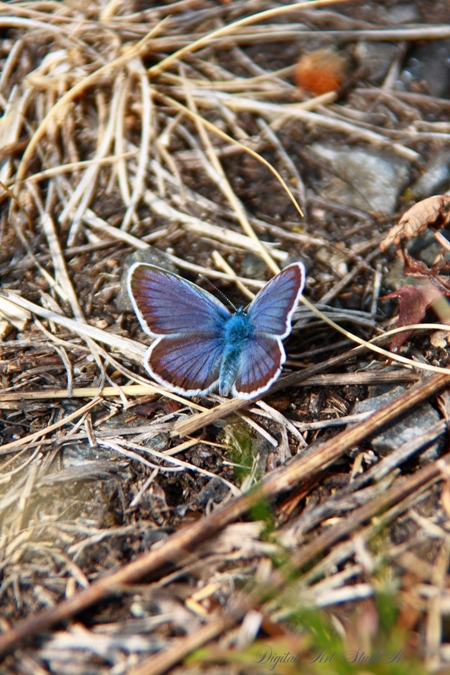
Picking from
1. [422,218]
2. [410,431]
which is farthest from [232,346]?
[422,218]

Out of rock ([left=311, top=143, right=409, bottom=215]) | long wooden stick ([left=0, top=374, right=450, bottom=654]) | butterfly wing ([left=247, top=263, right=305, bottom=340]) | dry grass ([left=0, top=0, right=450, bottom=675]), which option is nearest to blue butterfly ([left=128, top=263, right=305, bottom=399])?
butterfly wing ([left=247, top=263, right=305, bottom=340])

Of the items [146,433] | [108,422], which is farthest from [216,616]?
[108,422]

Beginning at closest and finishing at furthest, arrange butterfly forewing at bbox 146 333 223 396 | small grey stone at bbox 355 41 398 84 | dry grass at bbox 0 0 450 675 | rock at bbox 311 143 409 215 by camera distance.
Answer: dry grass at bbox 0 0 450 675 → butterfly forewing at bbox 146 333 223 396 → rock at bbox 311 143 409 215 → small grey stone at bbox 355 41 398 84

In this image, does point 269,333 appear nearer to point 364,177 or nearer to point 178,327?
point 178,327

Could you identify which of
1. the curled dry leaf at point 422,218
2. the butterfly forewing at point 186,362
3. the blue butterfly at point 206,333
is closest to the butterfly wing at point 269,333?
the blue butterfly at point 206,333

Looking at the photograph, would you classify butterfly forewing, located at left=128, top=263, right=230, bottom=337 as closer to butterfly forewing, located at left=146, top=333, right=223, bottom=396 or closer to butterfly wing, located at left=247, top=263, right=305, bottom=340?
butterfly forewing, located at left=146, top=333, right=223, bottom=396

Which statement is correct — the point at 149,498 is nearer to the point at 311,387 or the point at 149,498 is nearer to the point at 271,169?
the point at 311,387

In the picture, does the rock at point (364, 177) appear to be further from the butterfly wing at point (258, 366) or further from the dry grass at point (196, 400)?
the butterfly wing at point (258, 366)
